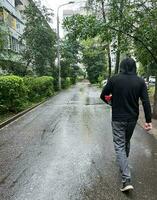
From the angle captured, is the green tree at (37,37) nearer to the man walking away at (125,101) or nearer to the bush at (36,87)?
the bush at (36,87)

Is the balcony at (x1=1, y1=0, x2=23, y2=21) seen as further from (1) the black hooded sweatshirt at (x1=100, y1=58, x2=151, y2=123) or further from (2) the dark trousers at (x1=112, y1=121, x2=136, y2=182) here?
(2) the dark trousers at (x1=112, y1=121, x2=136, y2=182)

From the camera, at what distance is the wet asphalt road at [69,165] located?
4852mm

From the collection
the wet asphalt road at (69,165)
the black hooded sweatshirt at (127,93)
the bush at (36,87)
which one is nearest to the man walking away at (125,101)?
the black hooded sweatshirt at (127,93)

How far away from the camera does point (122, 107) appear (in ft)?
16.5

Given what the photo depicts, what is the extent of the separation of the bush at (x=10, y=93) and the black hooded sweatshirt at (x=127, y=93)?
Result: 9.44 meters

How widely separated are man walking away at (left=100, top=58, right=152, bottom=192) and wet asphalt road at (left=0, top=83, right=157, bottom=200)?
506mm

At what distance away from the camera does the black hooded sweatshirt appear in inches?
197

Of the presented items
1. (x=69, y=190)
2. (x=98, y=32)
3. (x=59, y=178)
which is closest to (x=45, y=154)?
(x=59, y=178)

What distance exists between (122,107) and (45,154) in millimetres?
2812

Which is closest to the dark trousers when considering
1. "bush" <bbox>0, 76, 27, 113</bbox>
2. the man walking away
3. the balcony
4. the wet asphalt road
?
the man walking away

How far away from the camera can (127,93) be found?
5.01 metres

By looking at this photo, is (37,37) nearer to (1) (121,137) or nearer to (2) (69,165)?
(2) (69,165)

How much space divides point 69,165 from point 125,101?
1.98 meters


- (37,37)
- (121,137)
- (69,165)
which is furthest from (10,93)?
(37,37)
